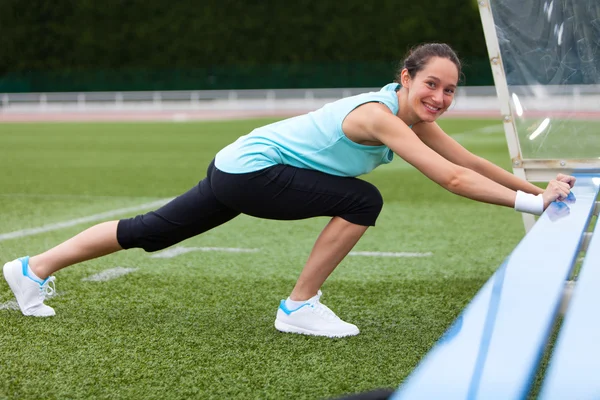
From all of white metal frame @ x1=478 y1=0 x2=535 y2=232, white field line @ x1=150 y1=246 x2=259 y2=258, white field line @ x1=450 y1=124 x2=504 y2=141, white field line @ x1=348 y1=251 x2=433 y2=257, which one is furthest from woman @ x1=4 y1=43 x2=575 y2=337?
white field line @ x1=450 y1=124 x2=504 y2=141

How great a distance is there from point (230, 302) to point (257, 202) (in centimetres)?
96

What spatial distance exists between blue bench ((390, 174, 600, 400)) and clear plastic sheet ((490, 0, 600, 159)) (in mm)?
2126

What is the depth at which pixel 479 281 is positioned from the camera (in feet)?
15.6

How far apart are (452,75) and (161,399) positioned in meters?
1.57

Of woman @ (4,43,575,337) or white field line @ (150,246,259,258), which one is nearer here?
woman @ (4,43,575,337)

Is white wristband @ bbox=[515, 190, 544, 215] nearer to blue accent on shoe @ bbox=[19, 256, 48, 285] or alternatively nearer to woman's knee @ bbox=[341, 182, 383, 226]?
woman's knee @ bbox=[341, 182, 383, 226]

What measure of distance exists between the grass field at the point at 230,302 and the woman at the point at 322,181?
25 cm

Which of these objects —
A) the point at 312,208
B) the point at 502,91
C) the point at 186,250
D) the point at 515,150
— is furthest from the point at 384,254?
the point at 312,208

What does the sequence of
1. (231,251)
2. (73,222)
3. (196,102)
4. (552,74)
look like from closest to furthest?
(552,74) → (231,251) → (73,222) → (196,102)

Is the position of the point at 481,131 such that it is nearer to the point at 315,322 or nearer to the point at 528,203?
the point at 315,322

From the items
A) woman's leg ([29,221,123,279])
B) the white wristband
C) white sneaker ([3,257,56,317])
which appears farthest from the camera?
white sneaker ([3,257,56,317])

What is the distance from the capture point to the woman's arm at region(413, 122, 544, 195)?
11.7ft

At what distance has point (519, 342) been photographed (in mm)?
1618

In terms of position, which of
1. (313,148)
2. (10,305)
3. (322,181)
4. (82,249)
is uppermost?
(313,148)
